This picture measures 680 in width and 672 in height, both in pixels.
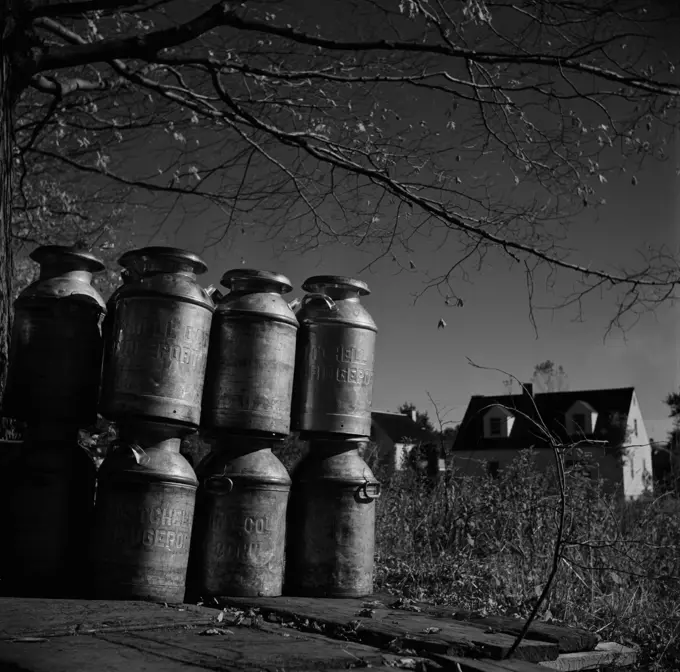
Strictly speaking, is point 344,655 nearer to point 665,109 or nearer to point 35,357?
point 35,357

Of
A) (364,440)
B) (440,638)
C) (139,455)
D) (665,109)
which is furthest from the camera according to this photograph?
(665,109)

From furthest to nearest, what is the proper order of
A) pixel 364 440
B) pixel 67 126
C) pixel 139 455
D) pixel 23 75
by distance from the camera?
1. pixel 67 126
2. pixel 23 75
3. pixel 364 440
4. pixel 139 455

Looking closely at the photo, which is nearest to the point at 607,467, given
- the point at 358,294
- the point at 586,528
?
the point at 586,528

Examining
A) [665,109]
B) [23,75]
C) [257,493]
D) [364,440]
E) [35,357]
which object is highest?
[665,109]

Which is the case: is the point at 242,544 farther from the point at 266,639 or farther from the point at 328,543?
the point at 266,639

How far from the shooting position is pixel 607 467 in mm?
27109

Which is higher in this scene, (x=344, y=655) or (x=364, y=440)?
(x=364, y=440)

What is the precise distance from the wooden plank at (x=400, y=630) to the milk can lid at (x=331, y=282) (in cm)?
161

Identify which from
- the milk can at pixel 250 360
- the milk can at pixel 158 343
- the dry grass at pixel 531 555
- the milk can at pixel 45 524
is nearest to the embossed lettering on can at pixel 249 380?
the milk can at pixel 250 360

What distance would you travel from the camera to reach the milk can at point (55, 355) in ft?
11.7

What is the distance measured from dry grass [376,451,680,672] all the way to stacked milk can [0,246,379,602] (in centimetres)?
113

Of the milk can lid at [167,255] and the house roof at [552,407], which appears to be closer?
the milk can lid at [167,255]

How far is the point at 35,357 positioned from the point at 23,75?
1.88 metres

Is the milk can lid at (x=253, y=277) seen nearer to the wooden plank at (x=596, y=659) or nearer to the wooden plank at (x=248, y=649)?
the wooden plank at (x=248, y=649)
